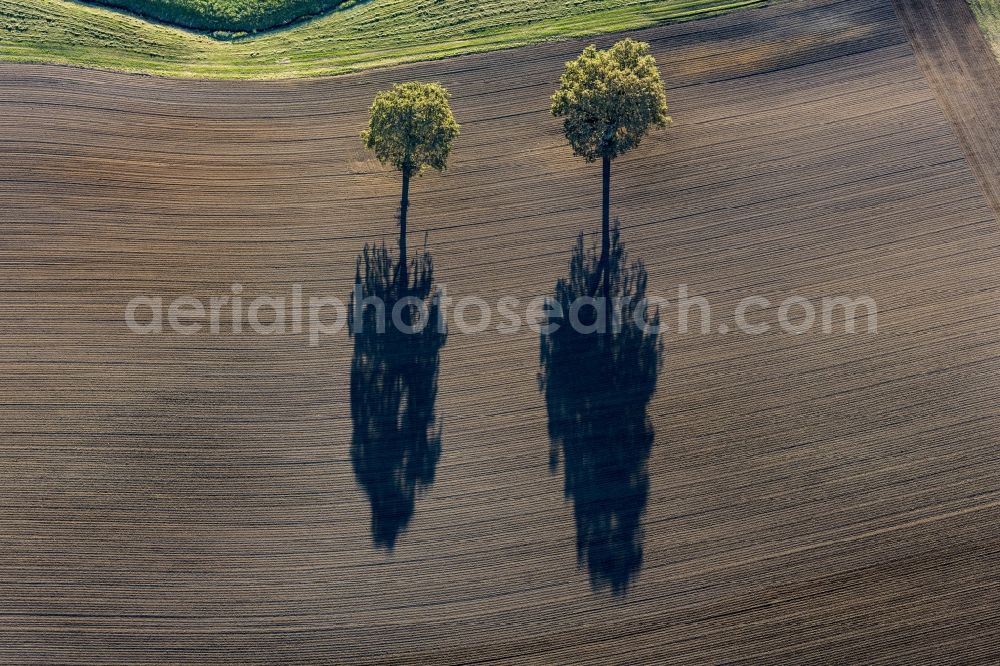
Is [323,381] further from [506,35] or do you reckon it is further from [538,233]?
[506,35]

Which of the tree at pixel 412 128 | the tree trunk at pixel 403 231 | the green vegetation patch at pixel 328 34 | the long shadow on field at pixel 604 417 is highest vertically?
the green vegetation patch at pixel 328 34

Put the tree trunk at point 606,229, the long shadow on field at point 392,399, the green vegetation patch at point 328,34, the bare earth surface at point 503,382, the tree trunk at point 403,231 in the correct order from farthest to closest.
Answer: the green vegetation patch at point 328,34
the tree trunk at point 606,229
the tree trunk at point 403,231
the long shadow on field at point 392,399
the bare earth surface at point 503,382

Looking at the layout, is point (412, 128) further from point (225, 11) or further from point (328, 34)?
point (225, 11)

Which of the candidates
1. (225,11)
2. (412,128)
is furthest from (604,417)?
(225,11)

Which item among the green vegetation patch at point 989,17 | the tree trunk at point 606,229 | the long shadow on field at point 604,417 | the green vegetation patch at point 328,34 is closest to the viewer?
the long shadow on field at point 604,417

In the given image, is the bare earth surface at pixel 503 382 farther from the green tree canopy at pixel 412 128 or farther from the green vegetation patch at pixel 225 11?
the green vegetation patch at pixel 225 11

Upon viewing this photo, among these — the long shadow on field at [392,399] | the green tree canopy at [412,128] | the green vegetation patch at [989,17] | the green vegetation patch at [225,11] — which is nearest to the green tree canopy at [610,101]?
the green tree canopy at [412,128]

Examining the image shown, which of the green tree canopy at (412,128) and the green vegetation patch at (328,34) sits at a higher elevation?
the green vegetation patch at (328,34)

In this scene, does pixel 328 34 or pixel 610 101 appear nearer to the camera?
pixel 610 101
